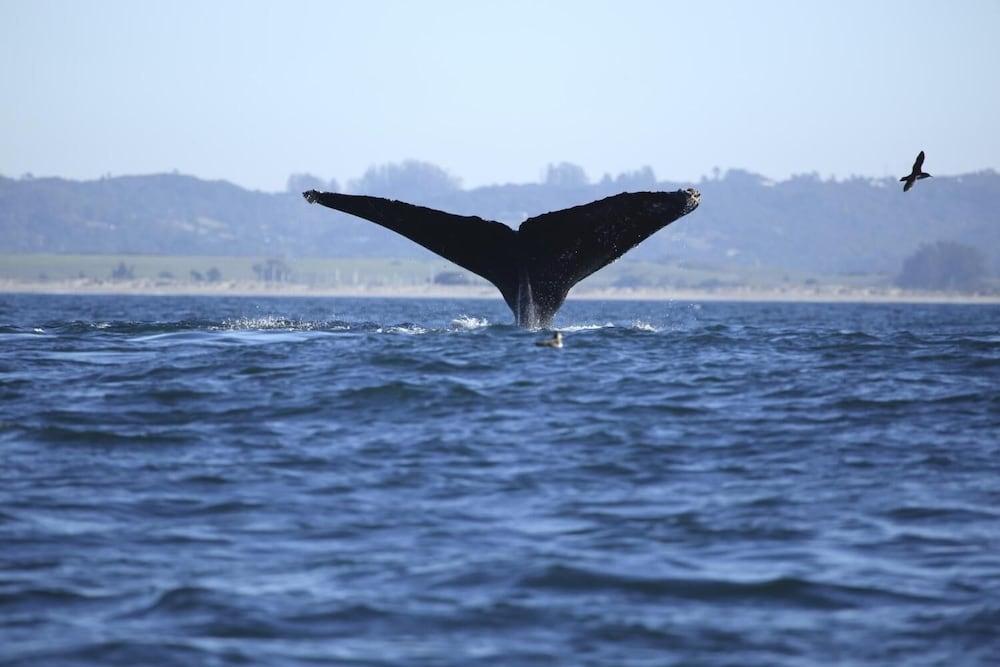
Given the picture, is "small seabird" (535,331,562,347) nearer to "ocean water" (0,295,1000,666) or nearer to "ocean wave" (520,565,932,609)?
"ocean water" (0,295,1000,666)

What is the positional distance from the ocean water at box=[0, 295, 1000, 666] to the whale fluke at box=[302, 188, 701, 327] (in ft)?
4.50

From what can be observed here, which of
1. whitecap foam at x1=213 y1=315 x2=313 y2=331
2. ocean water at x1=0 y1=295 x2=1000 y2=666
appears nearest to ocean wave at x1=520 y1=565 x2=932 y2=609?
ocean water at x1=0 y1=295 x2=1000 y2=666

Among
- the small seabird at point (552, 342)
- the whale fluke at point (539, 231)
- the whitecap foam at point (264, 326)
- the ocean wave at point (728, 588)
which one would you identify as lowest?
the ocean wave at point (728, 588)

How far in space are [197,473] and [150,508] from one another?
1091 millimetres

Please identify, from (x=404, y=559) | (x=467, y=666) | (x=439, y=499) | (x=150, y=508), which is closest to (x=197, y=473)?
(x=150, y=508)

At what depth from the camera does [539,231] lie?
17.8 meters

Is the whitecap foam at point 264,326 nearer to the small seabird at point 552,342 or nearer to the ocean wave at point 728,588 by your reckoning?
the small seabird at point 552,342

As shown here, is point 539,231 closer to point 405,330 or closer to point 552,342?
point 552,342

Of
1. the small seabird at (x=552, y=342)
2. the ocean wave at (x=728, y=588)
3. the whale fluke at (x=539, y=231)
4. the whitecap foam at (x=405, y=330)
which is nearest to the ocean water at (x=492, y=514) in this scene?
the ocean wave at (x=728, y=588)

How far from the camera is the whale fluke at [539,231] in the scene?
17.3 meters

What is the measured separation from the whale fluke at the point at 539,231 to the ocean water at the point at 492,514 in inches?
54.0

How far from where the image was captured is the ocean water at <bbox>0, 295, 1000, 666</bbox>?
24.8 feet

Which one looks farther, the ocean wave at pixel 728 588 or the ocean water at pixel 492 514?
the ocean wave at pixel 728 588

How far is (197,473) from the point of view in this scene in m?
11.2
